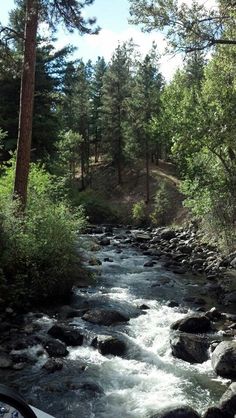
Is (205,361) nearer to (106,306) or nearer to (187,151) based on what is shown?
(106,306)

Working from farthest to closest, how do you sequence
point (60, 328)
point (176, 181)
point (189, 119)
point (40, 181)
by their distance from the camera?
point (176, 181) < point (189, 119) < point (40, 181) < point (60, 328)

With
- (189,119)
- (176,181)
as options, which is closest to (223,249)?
(189,119)

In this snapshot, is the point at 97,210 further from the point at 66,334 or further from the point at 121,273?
the point at 66,334

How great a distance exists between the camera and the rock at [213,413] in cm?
693

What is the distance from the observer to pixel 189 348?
9555 mm

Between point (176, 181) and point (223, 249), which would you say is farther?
point (176, 181)

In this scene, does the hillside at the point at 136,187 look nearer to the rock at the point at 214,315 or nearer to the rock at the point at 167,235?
the rock at the point at 167,235

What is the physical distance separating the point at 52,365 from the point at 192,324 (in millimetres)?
3926

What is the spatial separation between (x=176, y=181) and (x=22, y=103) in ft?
94.6

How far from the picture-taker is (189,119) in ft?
71.3

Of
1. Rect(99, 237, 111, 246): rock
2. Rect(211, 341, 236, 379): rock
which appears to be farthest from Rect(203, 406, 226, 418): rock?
Rect(99, 237, 111, 246): rock

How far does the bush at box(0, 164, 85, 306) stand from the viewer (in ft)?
36.8

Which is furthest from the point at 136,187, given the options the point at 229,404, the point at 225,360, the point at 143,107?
the point at 229,404

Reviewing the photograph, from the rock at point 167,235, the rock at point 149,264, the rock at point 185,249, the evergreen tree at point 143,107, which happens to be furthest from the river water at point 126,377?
the evergreen tree at point 143,107
